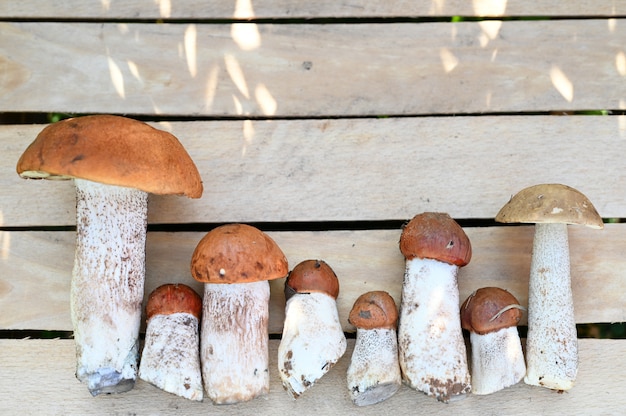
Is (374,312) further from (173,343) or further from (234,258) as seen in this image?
(173,343)

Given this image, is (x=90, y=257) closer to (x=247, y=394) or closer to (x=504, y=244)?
(x=247, y=394)

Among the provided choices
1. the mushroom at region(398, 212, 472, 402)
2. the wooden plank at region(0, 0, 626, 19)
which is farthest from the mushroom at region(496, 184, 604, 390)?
the wooden plank at region(0, 0, 626, 19)

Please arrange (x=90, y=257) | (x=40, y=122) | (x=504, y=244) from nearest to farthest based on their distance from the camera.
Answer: (x=90, y=257)
(x=504, y=244)
(x=40, y=122)

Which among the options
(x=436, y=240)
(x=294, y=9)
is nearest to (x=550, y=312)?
(x=436, y=240)

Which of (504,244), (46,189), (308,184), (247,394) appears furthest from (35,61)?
(504,244)

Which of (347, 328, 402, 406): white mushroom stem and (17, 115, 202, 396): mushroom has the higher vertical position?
(17, 115, 202, 396): mushroom

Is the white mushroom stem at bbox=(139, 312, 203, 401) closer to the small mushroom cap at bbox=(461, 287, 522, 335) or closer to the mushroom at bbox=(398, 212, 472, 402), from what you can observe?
the mushroom at bbox=(398, 212, 472, 402)

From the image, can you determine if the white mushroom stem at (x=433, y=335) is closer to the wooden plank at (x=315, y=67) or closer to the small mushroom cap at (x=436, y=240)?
the small mushroom cap at (x=436, y=240)
